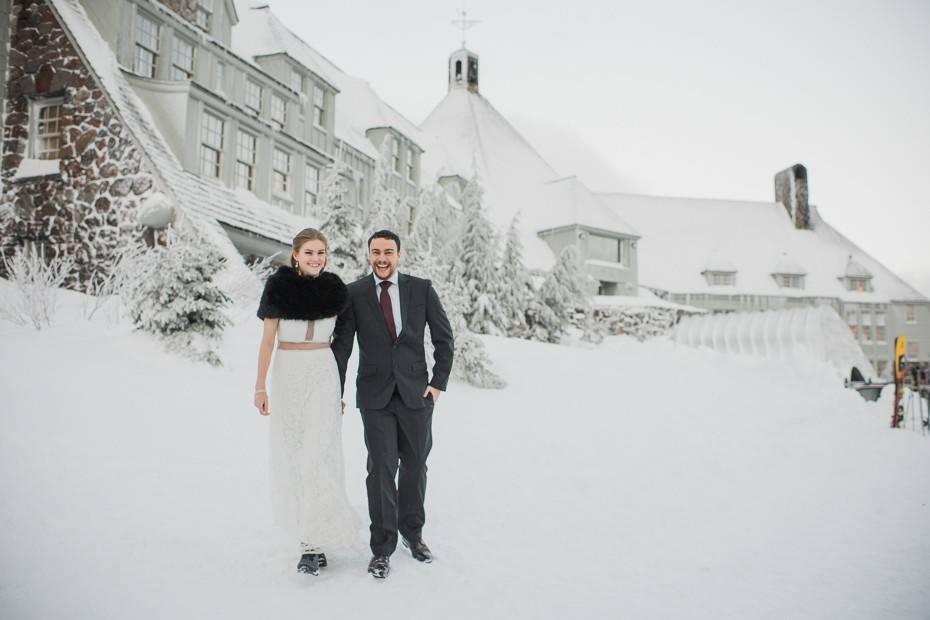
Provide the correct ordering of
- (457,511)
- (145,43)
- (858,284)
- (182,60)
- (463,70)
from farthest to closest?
1. (858,284)
2. (463,70)
3. (182,60)
4. (145,43)
5. (457,511)

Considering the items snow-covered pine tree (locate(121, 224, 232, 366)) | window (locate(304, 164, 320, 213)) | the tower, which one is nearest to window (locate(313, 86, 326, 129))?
window (locate(304, 164, 320, 213))

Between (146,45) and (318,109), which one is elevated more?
(318,109)

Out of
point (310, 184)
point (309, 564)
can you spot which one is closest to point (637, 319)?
point (310, 184)

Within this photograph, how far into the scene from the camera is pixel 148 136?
12.3m

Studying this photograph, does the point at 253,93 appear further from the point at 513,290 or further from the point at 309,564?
the point at 309,564

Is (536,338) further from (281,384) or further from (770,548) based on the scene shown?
(281,384)

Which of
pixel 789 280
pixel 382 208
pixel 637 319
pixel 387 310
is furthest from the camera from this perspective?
pixel 789 280

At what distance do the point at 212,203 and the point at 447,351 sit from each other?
33.1ft

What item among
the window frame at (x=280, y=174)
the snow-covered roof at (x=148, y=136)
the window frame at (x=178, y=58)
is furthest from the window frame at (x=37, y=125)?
the window frame at (x=280, y=174)

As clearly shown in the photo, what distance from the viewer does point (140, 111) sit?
1251cm

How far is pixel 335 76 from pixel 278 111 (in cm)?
721

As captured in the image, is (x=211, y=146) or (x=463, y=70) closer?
(x=211, y=146)

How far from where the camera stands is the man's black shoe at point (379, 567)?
12.4ft

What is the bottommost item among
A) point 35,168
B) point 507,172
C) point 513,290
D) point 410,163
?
point 513,290
